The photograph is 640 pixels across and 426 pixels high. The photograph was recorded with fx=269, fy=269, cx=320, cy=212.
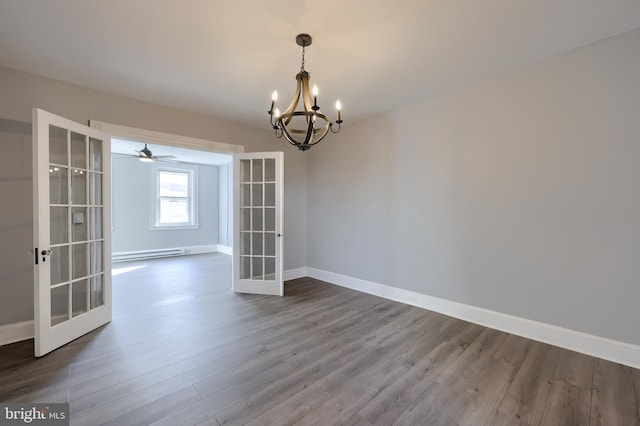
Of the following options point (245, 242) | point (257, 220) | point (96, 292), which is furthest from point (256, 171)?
point (96, 292)

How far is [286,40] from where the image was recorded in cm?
229

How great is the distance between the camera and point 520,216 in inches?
111

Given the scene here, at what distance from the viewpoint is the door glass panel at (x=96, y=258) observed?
9.89ft

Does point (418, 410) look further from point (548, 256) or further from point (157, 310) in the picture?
point (157, 310)

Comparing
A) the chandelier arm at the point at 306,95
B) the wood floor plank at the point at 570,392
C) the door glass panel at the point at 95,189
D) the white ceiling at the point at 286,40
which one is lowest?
the wood floor plank at the point at 570,392

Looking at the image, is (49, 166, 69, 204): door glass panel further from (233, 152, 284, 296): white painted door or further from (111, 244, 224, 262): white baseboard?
(111, 244, 224, 262): white baseboard

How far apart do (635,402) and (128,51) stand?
15.9ft

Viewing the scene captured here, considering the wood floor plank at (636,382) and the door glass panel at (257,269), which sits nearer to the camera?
the wood floor plank at (636,382)

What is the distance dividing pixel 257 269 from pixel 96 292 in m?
1.98

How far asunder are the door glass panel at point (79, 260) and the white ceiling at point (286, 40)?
1.82m

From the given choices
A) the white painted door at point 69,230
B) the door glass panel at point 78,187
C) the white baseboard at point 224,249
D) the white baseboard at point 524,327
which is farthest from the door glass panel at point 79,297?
the white baseboard at point 224,249

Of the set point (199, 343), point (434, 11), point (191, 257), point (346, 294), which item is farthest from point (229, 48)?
point (191, 257)

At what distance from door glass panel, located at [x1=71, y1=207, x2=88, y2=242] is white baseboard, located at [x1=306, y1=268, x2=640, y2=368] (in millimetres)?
3690

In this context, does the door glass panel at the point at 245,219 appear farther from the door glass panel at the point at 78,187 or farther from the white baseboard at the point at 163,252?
the white baseboard at the point at 163,252
